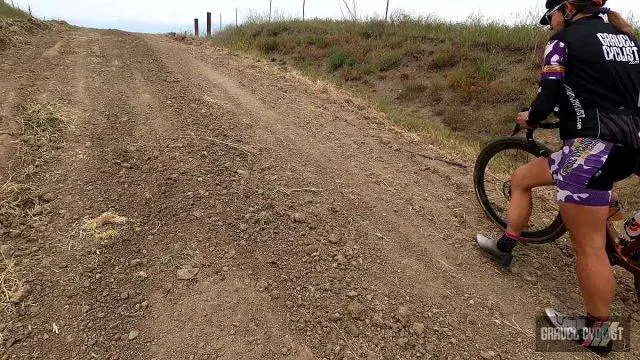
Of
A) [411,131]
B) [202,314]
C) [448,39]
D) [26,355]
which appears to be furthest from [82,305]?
[448,39]

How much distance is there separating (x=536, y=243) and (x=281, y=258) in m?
2.11

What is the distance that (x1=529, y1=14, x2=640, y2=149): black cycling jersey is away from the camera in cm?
239

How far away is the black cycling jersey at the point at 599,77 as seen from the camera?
239cm

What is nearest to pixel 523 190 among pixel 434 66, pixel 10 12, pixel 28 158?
pixel 28 158

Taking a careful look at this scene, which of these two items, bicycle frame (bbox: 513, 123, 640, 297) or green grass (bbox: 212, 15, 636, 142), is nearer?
bicycle frame (bbox: 513, 123, 640, 297)

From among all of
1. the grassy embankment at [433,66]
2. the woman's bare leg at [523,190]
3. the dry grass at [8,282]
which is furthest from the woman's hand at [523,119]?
the dry grass at [8,282]

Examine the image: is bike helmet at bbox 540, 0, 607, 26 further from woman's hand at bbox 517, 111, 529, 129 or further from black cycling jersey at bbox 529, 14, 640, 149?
woman's hand at bbox 517, 111, 529, 129

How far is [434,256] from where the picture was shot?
10.8 feet

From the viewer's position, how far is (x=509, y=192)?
3.48m

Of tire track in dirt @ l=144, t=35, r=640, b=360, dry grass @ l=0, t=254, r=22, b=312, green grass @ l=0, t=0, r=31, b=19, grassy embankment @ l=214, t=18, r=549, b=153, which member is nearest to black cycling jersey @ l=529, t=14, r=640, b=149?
tire track in dirt @ l=144, t=35, r=640, b=360

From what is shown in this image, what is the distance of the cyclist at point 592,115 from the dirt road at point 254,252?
2.14 feet

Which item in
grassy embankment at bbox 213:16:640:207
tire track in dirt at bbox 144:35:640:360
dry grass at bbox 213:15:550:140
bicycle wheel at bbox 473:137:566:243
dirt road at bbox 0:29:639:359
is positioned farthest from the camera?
dry grass at bbox 213:15:550:140

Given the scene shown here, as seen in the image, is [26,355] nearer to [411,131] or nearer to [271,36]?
[411,131]

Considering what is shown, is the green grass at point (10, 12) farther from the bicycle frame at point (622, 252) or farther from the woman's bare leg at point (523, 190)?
the bicycle frame at point (622, 252)
